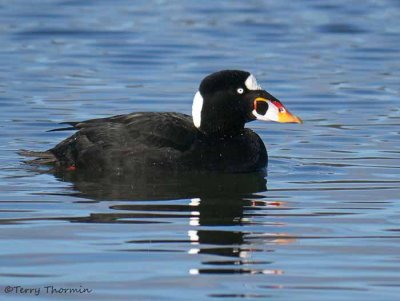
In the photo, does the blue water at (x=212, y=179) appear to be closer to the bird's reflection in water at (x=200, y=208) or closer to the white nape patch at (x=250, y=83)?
the bird's reflection in water at (x=200, y=208)

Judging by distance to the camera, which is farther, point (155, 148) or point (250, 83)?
point (250, 83)

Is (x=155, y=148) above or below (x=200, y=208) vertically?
above

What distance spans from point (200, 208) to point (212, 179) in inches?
51.2

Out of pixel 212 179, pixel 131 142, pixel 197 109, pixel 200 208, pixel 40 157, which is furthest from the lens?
pixel 40 157

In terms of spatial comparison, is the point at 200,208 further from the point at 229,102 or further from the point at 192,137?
the point at 229,102

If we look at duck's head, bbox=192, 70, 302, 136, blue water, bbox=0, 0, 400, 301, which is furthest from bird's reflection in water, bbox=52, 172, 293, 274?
duck's head, bbox=192, 70, 302, 136

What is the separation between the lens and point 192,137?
12.0 meters

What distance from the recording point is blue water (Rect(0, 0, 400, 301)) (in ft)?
27.4

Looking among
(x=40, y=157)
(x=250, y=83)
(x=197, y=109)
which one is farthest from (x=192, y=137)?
(x=40, y=157)

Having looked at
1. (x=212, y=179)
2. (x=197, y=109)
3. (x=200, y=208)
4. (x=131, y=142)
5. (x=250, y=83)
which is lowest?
(x=200, y=208)

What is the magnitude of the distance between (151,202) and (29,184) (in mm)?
1340

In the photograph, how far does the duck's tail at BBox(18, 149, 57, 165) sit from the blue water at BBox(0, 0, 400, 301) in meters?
0.17

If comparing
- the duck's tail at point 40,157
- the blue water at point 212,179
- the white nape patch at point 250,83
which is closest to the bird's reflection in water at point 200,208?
the blue water at point 212,179

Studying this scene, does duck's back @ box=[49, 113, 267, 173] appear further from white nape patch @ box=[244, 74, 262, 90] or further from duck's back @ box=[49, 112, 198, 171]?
white nape patch @ box=[244, 74, 262, 90]
